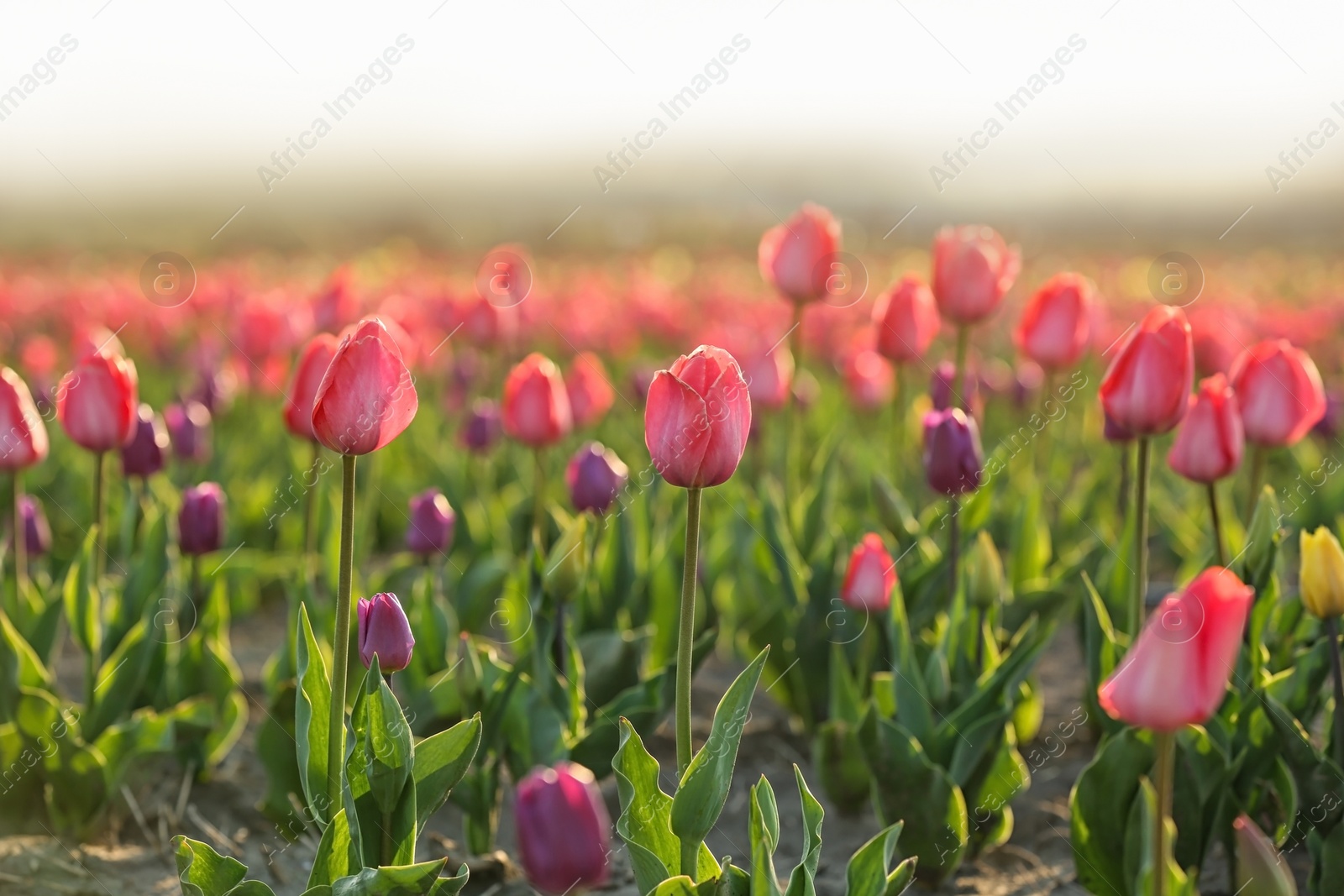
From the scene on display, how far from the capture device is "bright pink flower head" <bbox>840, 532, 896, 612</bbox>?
2.73 meters

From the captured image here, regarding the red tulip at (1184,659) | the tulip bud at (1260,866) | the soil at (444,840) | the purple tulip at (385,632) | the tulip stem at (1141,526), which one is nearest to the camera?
the red tulip at (1184,659)

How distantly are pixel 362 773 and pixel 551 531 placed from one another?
6.68ft

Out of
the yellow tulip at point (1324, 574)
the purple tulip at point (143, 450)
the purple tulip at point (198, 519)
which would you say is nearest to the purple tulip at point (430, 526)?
the purple tulip at point (198, 519)

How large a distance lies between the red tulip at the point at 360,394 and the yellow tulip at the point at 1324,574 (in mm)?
1573

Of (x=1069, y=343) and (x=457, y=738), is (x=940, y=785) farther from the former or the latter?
(x=1069, y=343)

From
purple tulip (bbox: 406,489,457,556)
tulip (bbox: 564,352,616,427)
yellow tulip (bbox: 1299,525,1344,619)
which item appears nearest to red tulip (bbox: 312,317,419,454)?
purple tulip (bbox: 406,489,457,556)

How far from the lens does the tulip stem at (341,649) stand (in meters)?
1.88

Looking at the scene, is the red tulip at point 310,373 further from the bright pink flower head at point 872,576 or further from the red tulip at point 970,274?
the red tulip at point 970,274

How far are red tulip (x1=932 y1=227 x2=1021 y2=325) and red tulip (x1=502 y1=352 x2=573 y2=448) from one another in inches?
45.3

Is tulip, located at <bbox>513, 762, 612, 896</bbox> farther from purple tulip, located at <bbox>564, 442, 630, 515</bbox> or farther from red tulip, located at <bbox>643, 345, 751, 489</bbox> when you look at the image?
purple tulip, located at <bbox>564, 442, 630, 515</bbox>

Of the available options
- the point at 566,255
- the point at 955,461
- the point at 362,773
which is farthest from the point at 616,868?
the point at 566,255

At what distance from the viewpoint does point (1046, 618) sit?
3.12 metres

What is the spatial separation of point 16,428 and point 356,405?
4.92 ft

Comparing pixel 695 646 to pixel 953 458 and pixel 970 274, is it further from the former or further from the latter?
pixel 970 274
